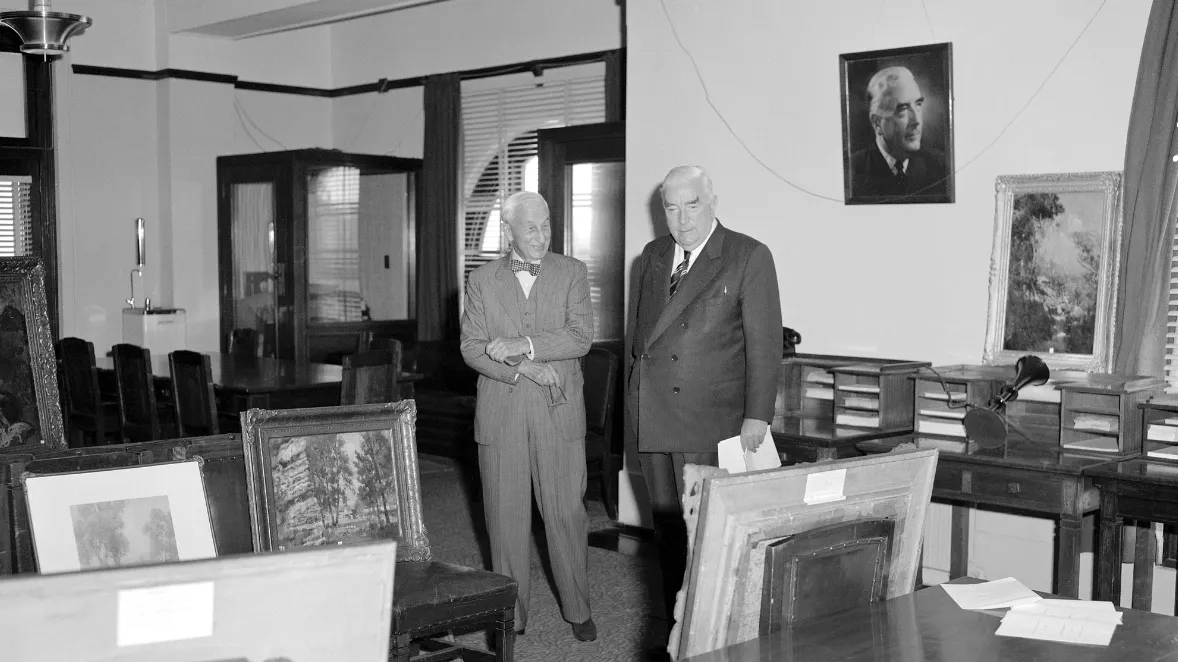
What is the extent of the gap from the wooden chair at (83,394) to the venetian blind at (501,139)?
3274 millimetres

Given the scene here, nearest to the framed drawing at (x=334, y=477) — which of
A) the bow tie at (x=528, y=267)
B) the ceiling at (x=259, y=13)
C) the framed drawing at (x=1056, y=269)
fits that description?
the bow tie at (x=528, y=267)

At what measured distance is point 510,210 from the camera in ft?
13.8

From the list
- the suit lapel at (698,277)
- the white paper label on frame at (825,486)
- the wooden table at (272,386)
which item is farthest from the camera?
the wooden table at (272,386)

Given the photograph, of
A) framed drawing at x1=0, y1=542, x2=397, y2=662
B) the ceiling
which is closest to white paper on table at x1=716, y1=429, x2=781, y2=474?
framed drawing at x1=0, y1=542, x2=397, y2=662

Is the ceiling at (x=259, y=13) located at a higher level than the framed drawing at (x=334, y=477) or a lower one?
higher

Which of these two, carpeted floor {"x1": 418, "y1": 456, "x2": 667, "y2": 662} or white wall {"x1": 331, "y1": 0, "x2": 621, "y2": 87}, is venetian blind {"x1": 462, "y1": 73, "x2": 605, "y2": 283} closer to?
white wall {"x1": 331, "y1": 0, "x2": 621, "y2": 87}

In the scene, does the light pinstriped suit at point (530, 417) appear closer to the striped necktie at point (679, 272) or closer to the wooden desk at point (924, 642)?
the striped necktie at point (679, 272)

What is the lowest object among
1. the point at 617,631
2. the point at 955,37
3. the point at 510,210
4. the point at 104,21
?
the point at 617,631

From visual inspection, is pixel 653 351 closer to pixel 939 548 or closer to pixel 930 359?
pixel 930 359

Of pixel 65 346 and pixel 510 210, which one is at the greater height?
pixel 510 210

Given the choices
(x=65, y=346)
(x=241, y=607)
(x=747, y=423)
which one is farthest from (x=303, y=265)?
(x=241, y=607)

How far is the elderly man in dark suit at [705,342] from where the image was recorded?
393 centimetres

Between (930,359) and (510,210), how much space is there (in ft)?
6.41

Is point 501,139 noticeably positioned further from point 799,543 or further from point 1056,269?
point 799,543
